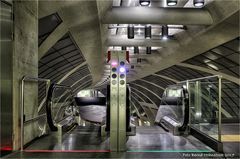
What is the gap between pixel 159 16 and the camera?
33.5 ft

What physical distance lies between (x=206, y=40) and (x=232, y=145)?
740 cm

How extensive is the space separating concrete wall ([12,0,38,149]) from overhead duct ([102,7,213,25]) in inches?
152

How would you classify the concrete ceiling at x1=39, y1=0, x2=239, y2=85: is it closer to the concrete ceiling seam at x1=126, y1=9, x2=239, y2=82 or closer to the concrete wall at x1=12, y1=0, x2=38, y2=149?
the concrete ceiling seam at x1=126, y1=9, x2=239, y2=82

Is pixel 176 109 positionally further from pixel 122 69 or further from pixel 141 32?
pixel 141 32

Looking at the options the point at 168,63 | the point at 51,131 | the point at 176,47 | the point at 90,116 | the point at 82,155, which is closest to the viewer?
the point at 82,155

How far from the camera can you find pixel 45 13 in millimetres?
8852

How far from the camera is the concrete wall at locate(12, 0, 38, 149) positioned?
223 inches

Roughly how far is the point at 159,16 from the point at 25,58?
18.9 ft

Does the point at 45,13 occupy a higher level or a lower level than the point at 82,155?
higher

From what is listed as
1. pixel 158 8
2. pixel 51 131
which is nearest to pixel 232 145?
pixel 51 131

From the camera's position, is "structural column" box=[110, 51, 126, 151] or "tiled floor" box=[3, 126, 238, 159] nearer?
"tiled floor" box=[3, 126, 238, 159]

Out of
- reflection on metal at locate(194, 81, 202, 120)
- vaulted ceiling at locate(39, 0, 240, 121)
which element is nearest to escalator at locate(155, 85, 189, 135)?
reflection on metal at locate(194, 81, 202, 120)

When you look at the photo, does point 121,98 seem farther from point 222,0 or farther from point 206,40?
point 206,40

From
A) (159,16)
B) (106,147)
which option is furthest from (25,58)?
(159,16)
